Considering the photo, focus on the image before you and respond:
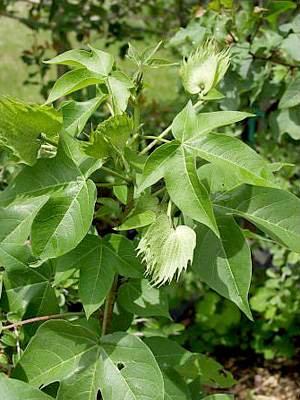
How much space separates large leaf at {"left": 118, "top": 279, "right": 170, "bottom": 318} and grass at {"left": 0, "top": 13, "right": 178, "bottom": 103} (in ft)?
11.1

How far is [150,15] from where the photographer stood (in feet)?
11.2

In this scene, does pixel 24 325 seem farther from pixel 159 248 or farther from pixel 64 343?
pixel 159 248

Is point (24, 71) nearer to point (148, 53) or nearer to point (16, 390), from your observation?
point (148, 53)

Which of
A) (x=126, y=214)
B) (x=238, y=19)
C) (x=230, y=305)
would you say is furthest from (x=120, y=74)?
(x=230, y=305)

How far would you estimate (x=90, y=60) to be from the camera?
3.19 feet

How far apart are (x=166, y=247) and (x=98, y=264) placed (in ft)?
0.59

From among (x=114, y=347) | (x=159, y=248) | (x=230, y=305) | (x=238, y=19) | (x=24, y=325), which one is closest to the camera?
(x=159, y=248)

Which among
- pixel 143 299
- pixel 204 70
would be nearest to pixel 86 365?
pixel 143 299

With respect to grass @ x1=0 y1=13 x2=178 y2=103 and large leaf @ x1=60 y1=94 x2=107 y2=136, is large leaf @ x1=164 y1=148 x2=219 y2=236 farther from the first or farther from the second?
grass @ x1=0 y1=13 x2=178 y2=103

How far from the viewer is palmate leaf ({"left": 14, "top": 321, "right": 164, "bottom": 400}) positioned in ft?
2.99

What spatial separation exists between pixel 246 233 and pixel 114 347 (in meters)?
0.36

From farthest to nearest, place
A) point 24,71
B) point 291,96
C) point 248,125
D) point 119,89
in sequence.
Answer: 1. point 24,71
2. point 248,125
3. point 291,96
4. point 119,89

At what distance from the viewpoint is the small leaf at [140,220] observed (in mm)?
855

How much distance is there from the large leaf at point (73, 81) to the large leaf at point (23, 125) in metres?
0.08
